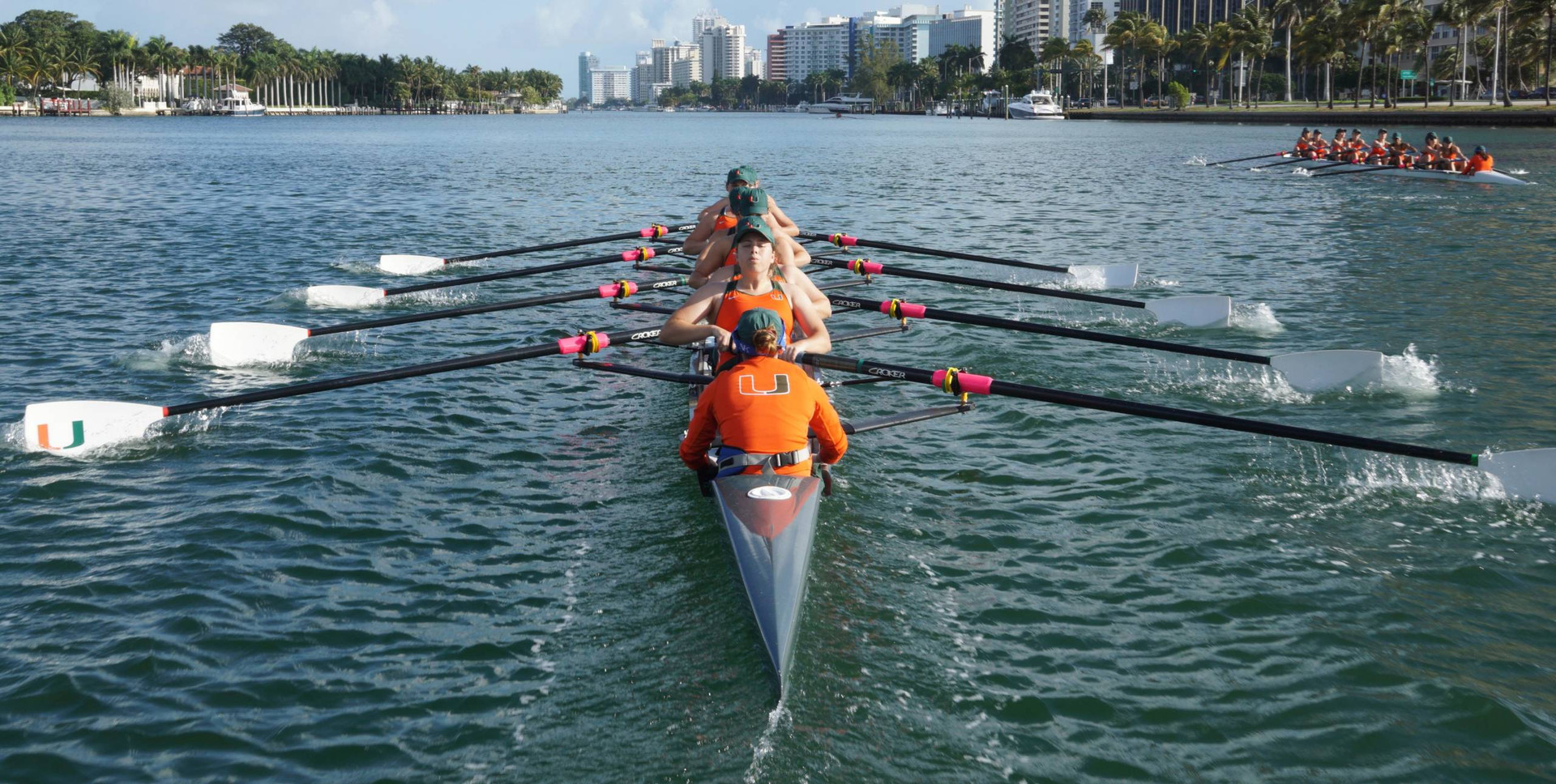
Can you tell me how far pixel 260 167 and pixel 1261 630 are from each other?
1953 inches

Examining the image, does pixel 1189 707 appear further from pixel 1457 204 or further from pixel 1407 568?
pixel 1457 204

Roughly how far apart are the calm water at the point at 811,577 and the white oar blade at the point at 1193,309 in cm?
24

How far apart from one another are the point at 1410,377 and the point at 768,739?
962cm

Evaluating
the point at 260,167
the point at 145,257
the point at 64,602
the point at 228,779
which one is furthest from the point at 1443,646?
the point at 260,167

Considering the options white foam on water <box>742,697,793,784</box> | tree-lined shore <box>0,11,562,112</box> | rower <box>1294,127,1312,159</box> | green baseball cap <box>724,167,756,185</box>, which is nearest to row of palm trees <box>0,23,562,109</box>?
tree-lined shore <box>0,11,562,112</box>

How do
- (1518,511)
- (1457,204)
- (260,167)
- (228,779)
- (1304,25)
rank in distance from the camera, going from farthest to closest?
(1304,25), (260,167), (1457,204), (1518,511), (228,779)

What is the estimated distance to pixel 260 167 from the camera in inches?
1887

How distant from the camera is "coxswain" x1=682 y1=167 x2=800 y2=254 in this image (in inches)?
541

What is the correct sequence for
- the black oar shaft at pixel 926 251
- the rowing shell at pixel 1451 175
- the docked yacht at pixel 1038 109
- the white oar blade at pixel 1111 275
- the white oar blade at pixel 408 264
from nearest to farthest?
1. the black oar shaft at pixel 926 251
2. the white oar blade at pixel 1111 275
3. the white oar blade at pixel 408 264
4. the rowing shell at pixel 1451 175
5. the docked yacht at pixel 1038 109

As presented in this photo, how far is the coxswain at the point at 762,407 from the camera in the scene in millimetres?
6891

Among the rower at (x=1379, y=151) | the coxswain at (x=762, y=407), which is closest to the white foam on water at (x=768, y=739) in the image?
the coxswain at (x=762, y=407)

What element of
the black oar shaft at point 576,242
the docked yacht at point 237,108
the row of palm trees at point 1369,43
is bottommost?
the black oar shaft at point 576,242

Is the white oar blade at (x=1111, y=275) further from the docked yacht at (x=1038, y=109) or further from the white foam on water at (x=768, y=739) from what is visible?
the docked yacht at (x=1038, y=109)

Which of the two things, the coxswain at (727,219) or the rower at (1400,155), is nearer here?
the coxswain at (727,219)
